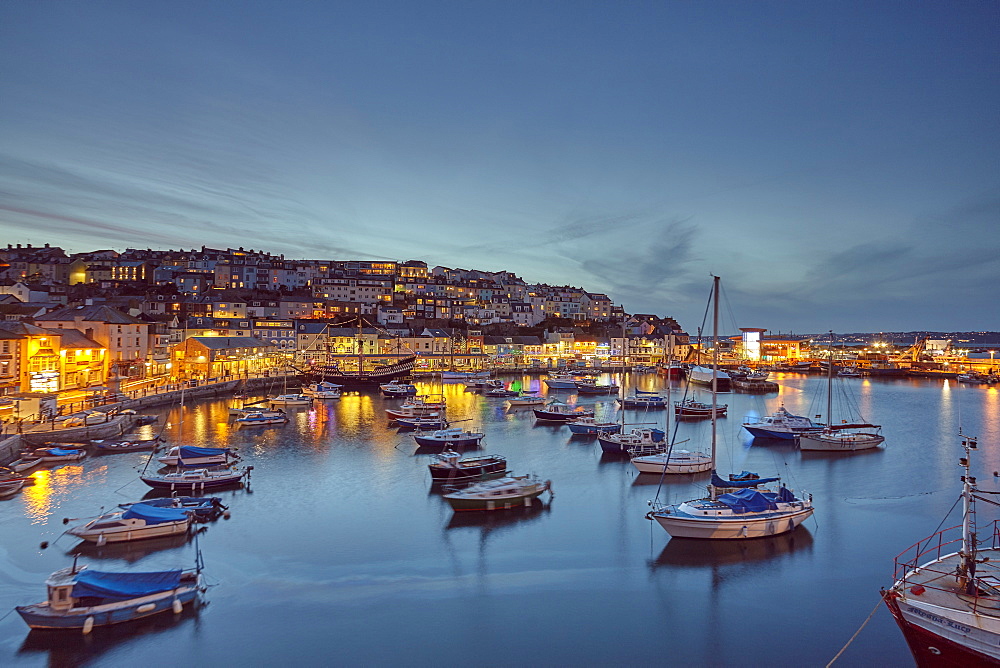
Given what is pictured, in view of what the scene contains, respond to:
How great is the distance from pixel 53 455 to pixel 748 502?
1996 centimetres

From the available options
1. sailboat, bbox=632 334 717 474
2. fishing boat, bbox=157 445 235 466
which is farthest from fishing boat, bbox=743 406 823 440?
fishing boat, bbox=157 445 235 466

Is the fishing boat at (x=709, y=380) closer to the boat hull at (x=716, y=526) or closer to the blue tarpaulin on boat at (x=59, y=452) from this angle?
the boat hull at (x=716, y=526)

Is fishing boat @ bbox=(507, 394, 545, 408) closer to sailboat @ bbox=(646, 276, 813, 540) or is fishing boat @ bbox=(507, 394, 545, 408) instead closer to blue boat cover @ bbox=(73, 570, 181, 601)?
sailboat @ bbox=(646, 276, 813, 540)

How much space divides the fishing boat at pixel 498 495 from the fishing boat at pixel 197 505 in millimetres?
5298

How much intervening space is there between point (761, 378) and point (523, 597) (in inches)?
1911

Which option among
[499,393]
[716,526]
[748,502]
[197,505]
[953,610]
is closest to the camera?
[953,610]

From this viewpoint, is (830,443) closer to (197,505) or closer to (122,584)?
(197,505)

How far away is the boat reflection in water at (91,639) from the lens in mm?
7988

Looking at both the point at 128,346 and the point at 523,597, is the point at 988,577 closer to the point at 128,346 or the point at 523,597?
the point at 523,597

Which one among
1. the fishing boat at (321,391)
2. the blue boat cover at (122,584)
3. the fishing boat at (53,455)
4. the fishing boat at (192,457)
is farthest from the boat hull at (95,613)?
the fishing boat at (321,391)

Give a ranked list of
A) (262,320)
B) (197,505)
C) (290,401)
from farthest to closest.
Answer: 1. (262,320)
2. (290,401)
3. (197,505)

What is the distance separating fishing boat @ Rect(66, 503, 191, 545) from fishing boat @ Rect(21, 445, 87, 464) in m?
7.93

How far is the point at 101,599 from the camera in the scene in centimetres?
871

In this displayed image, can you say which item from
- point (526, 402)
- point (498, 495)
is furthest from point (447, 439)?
point (526, 402)
